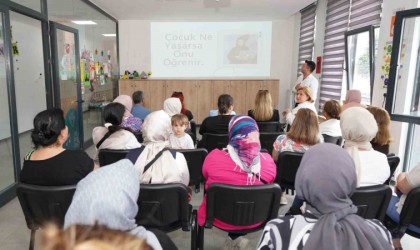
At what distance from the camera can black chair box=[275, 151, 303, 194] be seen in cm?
246

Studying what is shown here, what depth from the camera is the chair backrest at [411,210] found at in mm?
1697

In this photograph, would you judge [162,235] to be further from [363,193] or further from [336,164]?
[363,193]

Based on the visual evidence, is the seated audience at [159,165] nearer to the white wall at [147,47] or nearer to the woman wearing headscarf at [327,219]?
the woman wearing headscarf at [327,219]

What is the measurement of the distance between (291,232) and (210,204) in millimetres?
734

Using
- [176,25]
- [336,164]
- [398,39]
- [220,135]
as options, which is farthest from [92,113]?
[336,164]

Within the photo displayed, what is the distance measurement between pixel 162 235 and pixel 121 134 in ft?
5.00

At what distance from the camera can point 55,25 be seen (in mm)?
4207

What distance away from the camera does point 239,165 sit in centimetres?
191

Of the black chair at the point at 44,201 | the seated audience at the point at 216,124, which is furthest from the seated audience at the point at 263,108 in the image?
the black chair at the point at 44,201

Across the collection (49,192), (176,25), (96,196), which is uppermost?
(176,25)

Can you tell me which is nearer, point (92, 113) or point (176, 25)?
point (92, 113)

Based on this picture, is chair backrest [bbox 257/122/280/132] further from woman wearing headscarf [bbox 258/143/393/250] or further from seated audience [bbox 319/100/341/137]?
→ woman wearing headscarf [bbox 258/143/393/250]

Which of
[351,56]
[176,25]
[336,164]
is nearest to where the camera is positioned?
[336,164]

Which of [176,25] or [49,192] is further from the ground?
[176,25]
